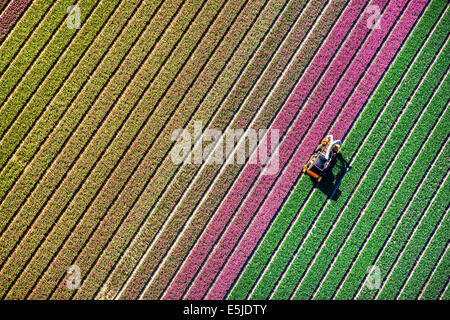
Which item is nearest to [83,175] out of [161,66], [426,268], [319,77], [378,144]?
[161,66]

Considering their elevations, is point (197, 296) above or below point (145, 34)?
below

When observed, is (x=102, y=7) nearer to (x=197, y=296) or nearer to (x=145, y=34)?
(x=145, y=34)

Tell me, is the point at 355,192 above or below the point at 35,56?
above

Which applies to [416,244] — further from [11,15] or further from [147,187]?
[11,15]

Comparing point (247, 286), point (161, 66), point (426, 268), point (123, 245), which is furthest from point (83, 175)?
point (426, 268)

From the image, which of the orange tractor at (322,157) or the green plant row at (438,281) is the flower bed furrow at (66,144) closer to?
the orange tractor at (322,157)

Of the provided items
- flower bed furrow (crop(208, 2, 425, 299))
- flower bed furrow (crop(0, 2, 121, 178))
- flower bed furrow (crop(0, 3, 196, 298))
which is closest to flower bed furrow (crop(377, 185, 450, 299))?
flower bed furrow (crop(208, 2, 425, 299))

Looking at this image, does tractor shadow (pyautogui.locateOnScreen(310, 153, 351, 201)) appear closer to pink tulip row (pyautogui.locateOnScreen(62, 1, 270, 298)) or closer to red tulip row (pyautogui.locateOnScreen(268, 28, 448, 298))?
red tulip row (pyautogui.locateOnScreen(268, 28, 448, 298))

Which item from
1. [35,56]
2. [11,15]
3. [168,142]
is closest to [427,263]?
[168,142]

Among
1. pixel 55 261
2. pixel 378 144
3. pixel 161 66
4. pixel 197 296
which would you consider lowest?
pixel 55 261
